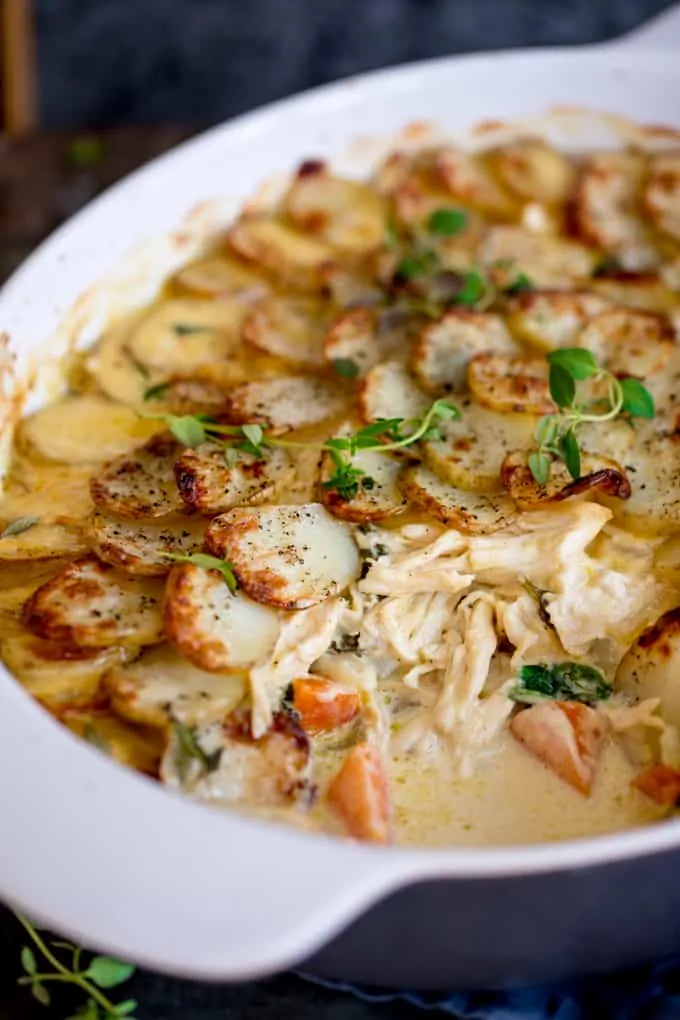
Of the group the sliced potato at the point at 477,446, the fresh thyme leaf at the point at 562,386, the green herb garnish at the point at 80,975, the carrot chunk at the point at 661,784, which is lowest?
the green herb garnish at the point at 80,975

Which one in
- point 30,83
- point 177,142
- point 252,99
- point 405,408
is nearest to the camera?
point 405,408

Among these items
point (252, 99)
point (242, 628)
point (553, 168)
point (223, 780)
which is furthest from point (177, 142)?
point (223, 780)

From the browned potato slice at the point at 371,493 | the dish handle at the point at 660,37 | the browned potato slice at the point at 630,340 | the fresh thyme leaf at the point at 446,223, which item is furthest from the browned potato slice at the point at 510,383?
the dish handle at the point at 660,37

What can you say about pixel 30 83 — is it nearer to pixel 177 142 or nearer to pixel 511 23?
pixel 177 142

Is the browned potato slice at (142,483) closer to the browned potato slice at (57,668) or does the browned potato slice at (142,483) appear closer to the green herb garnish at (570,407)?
the browned potato slice at (57,668)

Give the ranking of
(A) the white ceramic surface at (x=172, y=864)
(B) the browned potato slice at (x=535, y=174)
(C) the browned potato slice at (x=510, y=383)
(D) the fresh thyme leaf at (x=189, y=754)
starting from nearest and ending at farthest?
1. (A) the white ceramic surface at (x=172, y=864)
2. (D) the fresh thyme leaf at (x=189, y=754)
3. (C) the browned potato slice at (x=510, y=383)
4. (B) the browned potato slice at (x=535, y=174)

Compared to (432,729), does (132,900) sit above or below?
above
